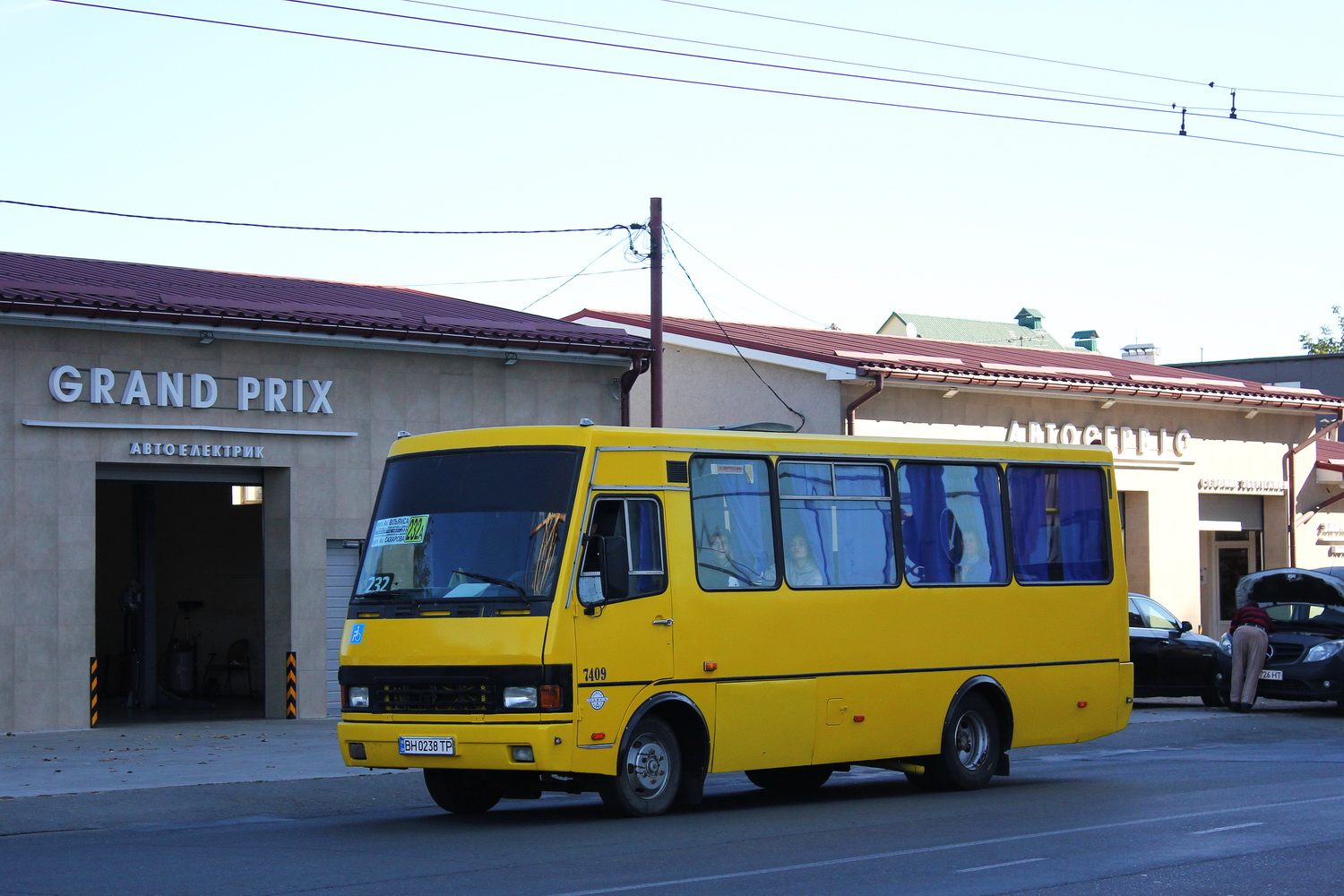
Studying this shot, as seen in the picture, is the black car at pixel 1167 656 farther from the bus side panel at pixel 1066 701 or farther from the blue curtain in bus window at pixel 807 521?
the blue curtain in bus window at pixel 807 521

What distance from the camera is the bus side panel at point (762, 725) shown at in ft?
41.3

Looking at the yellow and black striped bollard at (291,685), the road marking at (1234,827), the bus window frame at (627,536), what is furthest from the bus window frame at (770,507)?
the yellow and black striped bollard at (291,685)

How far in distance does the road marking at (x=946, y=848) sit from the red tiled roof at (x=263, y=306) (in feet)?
44.7

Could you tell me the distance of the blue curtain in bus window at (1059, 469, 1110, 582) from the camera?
1541cm

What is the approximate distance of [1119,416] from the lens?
3272cm

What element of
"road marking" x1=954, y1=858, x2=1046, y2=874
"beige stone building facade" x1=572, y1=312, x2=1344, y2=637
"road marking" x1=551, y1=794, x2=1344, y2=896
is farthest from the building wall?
"road marking" x1=954, y1=858, x2=1046, y2=874

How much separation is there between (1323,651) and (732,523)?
42.7ft

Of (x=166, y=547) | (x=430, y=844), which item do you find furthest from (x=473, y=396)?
(x=430, y=844)

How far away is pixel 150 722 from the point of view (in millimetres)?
22406

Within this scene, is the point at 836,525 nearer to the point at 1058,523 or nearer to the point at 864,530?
the point at 864,530

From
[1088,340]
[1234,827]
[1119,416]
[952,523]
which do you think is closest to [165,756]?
[952,523]

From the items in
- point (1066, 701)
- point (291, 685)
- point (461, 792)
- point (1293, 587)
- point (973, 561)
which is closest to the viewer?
point (461, 792)

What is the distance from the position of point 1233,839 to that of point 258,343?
590 inches

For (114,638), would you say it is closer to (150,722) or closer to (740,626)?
(150,722)
